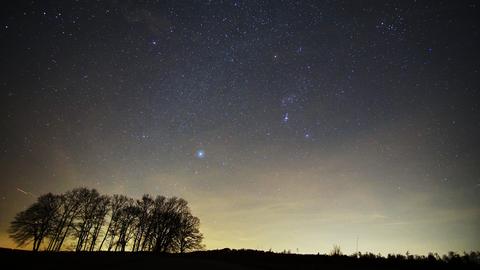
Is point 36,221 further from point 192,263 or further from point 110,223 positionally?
point 192,263

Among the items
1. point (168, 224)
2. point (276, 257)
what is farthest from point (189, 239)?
point (276, 257)

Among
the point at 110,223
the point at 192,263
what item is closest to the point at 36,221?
the point at 110,223

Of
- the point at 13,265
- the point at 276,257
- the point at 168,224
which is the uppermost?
the point at 168,224

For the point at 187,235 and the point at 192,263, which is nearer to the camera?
the point at 192,263

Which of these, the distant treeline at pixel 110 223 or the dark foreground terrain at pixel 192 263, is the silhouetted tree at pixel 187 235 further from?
the dark foreground terrain at pixel 192 263

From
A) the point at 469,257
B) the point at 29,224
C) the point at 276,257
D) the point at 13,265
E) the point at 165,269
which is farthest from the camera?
the point at 29,224

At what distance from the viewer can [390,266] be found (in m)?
15.4

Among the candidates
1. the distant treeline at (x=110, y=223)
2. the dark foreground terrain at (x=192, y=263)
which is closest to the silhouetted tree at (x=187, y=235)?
the distant treeline at (x=110, y=223)

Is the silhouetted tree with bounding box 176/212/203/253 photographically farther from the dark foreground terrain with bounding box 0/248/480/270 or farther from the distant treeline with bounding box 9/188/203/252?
the dark foreground terrain with bounding box 0/248/480/270

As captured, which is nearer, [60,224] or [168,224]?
[60,224]

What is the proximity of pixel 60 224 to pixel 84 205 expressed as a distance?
12.3 ft

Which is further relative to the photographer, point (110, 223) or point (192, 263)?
point (110, 223)

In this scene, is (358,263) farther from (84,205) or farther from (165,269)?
(84,205)

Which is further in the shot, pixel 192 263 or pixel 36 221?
pixel 36 221
